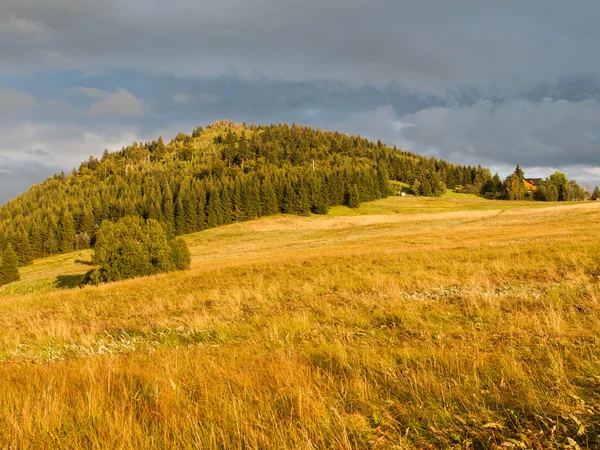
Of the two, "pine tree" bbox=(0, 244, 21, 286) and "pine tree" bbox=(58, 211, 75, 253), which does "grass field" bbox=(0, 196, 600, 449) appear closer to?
"pine tree" bbox=(0, 244, 21, 286)

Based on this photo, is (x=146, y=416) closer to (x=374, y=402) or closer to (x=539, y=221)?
(x=374, y=402)

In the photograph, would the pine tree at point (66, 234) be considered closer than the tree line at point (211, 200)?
No

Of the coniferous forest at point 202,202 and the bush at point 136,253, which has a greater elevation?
the coniferous forest at point 202,202

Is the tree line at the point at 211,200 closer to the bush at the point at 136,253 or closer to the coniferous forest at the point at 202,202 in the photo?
the coniferous forest at the point at 202,202

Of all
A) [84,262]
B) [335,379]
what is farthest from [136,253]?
[84,262]

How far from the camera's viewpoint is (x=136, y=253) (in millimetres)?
33594

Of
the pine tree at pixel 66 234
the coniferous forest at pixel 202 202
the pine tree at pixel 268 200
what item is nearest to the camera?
the coniferous forest at pixel 202 202

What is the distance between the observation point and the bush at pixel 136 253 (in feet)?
108

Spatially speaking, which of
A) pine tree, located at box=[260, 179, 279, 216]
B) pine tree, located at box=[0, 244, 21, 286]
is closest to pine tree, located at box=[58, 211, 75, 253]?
pine tree, located at box=[0, 244, 21, 286]

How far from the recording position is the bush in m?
32.8

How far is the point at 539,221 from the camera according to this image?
159 ft

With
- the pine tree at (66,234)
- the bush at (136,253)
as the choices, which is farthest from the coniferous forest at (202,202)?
the bush at (136,253)

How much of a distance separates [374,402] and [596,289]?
8.35 metres

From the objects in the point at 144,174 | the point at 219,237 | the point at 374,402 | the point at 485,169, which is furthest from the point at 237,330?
the point at 144,174
